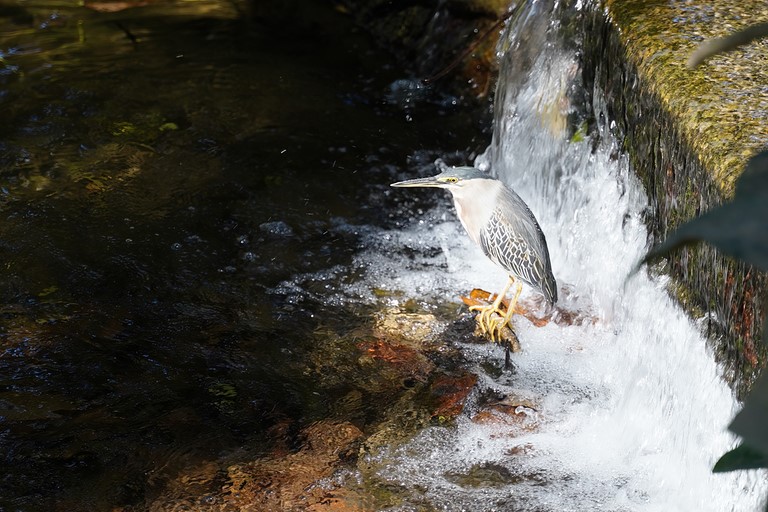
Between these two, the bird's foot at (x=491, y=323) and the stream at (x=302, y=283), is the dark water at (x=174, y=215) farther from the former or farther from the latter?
the bird's foot at (x=491, y=323)

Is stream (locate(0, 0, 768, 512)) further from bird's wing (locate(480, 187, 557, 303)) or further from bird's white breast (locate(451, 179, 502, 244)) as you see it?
bird's white breast (locate(451, 179, 502, 244))

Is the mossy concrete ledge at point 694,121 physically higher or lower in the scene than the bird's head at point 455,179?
higher

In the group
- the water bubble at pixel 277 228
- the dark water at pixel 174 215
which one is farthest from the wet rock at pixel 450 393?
the water bubble at pixel 277 228

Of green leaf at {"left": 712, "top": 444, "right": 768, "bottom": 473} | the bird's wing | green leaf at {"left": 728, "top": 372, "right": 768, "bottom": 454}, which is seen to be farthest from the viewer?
the bird's wing

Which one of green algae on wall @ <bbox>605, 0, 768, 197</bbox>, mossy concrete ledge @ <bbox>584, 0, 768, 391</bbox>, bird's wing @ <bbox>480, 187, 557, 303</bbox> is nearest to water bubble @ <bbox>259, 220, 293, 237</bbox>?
bird's wing @ <bbox>480, 187, 557, 303</bbox>

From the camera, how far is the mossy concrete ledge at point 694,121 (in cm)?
291

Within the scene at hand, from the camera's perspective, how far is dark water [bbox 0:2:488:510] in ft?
11.1

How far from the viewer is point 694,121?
3268 millimetres

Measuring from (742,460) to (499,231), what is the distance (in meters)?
2.98

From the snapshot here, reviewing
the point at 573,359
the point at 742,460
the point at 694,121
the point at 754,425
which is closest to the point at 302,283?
the point at 573,359

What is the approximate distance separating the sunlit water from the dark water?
0.50m

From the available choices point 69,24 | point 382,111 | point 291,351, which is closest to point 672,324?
point 291,351

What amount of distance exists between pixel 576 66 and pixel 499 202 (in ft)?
4.40

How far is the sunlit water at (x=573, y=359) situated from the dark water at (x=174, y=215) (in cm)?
50
